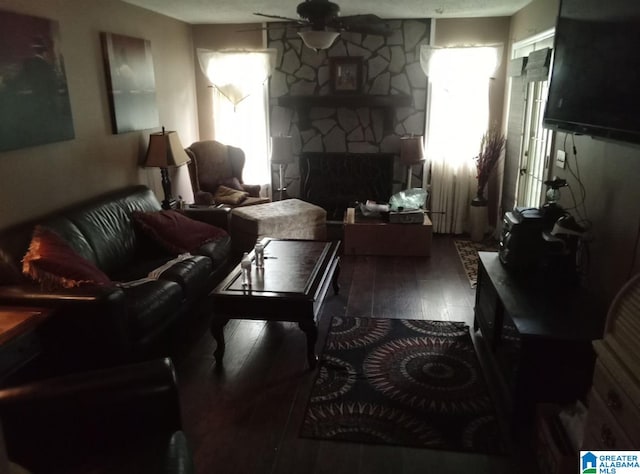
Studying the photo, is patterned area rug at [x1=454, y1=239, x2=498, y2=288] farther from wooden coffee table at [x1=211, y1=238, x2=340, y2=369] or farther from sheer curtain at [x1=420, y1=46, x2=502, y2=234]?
wooden coffee table at [x1=211, y1=238, x2=340, y2=369]

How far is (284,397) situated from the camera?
2.60 m

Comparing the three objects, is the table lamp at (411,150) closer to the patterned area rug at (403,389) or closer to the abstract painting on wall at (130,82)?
the patterned area rug at (403,389)

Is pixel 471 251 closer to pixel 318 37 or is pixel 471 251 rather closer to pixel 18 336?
pixel 318 37

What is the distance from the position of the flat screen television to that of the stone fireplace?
9.54 ft

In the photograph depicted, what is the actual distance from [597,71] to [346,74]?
3.61 meters

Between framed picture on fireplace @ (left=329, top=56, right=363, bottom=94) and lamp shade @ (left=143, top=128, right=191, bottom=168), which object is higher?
framed picture on fireplace @ (left=329, top=56, right=363, bottom=94)

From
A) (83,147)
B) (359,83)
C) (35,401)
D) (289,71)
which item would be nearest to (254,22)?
(289,71)

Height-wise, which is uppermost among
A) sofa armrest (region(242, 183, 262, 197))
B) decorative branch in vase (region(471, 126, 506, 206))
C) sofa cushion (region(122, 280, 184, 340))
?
decorative branch in vase (region(471, 126, 506, 206))

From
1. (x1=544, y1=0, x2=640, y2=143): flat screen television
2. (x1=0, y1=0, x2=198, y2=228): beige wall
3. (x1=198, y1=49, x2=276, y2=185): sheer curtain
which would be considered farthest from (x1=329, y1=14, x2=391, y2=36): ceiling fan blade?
(x1=198, y1=49, x2=276, y2=185): sheer curtain

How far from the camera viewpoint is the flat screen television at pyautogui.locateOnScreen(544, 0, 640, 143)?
199 centimetres

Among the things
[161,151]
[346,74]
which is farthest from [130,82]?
[346,74]

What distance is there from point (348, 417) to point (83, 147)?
9.38 ft

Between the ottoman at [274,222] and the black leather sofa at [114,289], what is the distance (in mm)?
625

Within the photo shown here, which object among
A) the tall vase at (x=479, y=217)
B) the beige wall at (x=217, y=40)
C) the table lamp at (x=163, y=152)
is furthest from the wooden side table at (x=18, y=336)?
the tall vase at (x=479, y=217)
